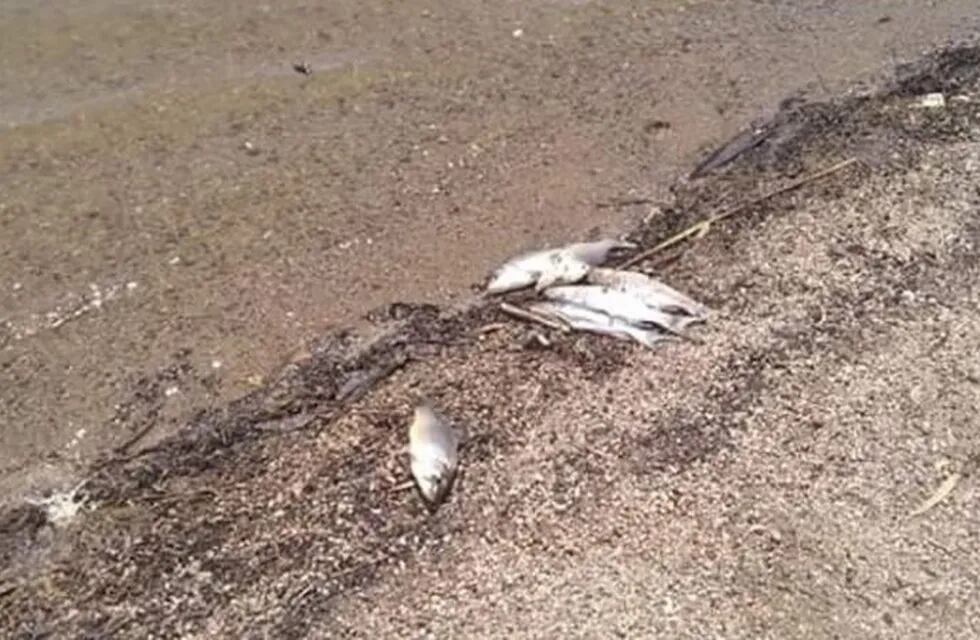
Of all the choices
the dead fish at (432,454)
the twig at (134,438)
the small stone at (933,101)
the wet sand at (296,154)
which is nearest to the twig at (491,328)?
the wet sand at (296,154)

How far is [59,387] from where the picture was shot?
4.18 meters

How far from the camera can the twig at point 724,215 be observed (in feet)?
15.5

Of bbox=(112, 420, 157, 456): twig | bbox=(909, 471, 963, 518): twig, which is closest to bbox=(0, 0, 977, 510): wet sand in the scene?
bbox=(112, 420, 157, 456): twig

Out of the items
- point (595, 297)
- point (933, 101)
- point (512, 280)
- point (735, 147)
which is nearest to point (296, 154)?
point (512, 280)

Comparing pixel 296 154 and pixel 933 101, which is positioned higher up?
pixel 296 154

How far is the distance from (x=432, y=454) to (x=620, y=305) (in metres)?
1.04

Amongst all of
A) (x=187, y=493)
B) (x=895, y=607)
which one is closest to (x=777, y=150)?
(x=895, y=607)

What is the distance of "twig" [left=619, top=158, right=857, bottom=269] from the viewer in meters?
4.73

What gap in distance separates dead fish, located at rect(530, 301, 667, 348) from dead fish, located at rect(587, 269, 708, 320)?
13 centimetres

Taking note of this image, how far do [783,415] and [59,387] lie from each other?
251 centimetres

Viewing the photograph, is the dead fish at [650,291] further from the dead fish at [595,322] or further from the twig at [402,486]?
the twig at [402,486]

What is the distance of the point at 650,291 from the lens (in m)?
4.35

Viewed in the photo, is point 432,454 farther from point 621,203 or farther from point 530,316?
point 621,203

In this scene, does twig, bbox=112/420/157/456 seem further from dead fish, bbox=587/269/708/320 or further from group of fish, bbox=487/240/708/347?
dead fish, bbox=587/269/708/320
